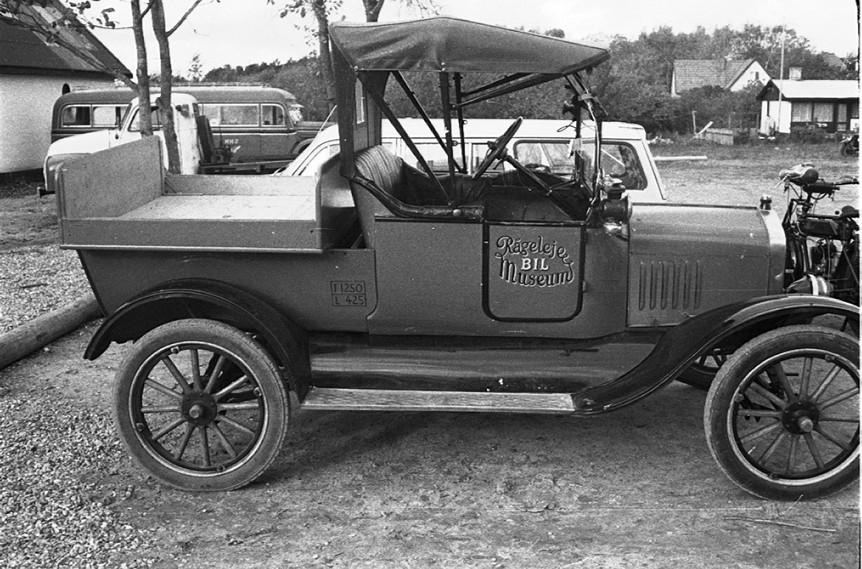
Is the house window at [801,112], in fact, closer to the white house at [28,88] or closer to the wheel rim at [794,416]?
the white house at [28,88]

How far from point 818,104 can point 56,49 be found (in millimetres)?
38310

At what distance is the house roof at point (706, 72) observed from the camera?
2571 inches

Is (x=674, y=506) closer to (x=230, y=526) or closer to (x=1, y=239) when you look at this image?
(x=230, y=526)

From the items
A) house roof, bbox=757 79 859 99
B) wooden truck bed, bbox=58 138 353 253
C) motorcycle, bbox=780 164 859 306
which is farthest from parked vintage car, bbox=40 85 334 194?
house roof, bbox=757 79 859 99

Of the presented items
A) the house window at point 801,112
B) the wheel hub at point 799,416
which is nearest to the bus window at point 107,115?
the wheel hub at point 799,416

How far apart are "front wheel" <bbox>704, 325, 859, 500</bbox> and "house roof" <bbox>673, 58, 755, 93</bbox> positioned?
64046mm

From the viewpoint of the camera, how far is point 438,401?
14.1ft

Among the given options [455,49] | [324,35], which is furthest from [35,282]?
[324,35]

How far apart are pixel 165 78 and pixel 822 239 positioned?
708cm

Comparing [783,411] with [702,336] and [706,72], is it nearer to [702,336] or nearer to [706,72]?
[702,336]

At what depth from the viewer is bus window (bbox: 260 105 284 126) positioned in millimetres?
18016

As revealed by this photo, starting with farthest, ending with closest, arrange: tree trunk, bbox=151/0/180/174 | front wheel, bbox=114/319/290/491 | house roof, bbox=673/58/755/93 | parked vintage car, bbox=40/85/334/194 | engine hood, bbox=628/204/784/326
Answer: house roof, bbox=673/58/755/93 < parked vintage car, bbox=40/85/334/194 < tree trunk, bbox=151/0/180/174 < engine hood, bbox=628/204/784/326 < front wheel, bbox=114/319/290/491

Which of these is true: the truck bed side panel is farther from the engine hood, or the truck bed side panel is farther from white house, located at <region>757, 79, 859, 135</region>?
white house, located at <region>757, 79, 859, 135</region>

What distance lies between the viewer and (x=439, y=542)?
3.82 meters
